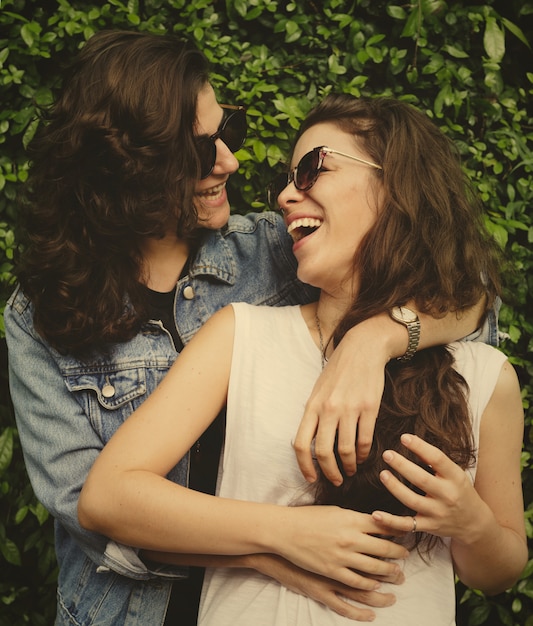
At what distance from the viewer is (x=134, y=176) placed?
1946mm

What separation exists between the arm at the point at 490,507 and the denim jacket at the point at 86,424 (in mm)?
814

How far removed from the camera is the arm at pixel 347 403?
55.6 inches

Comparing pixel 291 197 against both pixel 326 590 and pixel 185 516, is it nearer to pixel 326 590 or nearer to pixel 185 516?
pixel 185 516

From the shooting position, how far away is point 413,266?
1.75m

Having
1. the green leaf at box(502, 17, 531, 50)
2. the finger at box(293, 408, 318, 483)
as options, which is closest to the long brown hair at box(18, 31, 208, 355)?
the finger at box(293, 408, 318, 483)

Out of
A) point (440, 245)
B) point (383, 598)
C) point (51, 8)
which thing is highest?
point (51, 8)

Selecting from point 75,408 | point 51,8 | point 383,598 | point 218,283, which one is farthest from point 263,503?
point 51,8

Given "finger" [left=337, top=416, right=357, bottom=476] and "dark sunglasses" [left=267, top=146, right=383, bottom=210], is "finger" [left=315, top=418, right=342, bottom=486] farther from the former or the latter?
"dark sunglasses" [left=267, top=146, right=383, bottom=210]

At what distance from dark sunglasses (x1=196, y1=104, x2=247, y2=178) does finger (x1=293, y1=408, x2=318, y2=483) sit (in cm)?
97

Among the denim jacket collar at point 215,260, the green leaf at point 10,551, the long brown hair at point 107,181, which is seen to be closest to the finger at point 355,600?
the long brown hair at point 107,181

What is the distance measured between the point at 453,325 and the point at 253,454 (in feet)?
2.25

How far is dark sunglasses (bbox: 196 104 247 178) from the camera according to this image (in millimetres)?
1999

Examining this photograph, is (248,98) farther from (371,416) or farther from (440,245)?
(371,416)

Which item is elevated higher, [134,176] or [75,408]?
[134,176]
